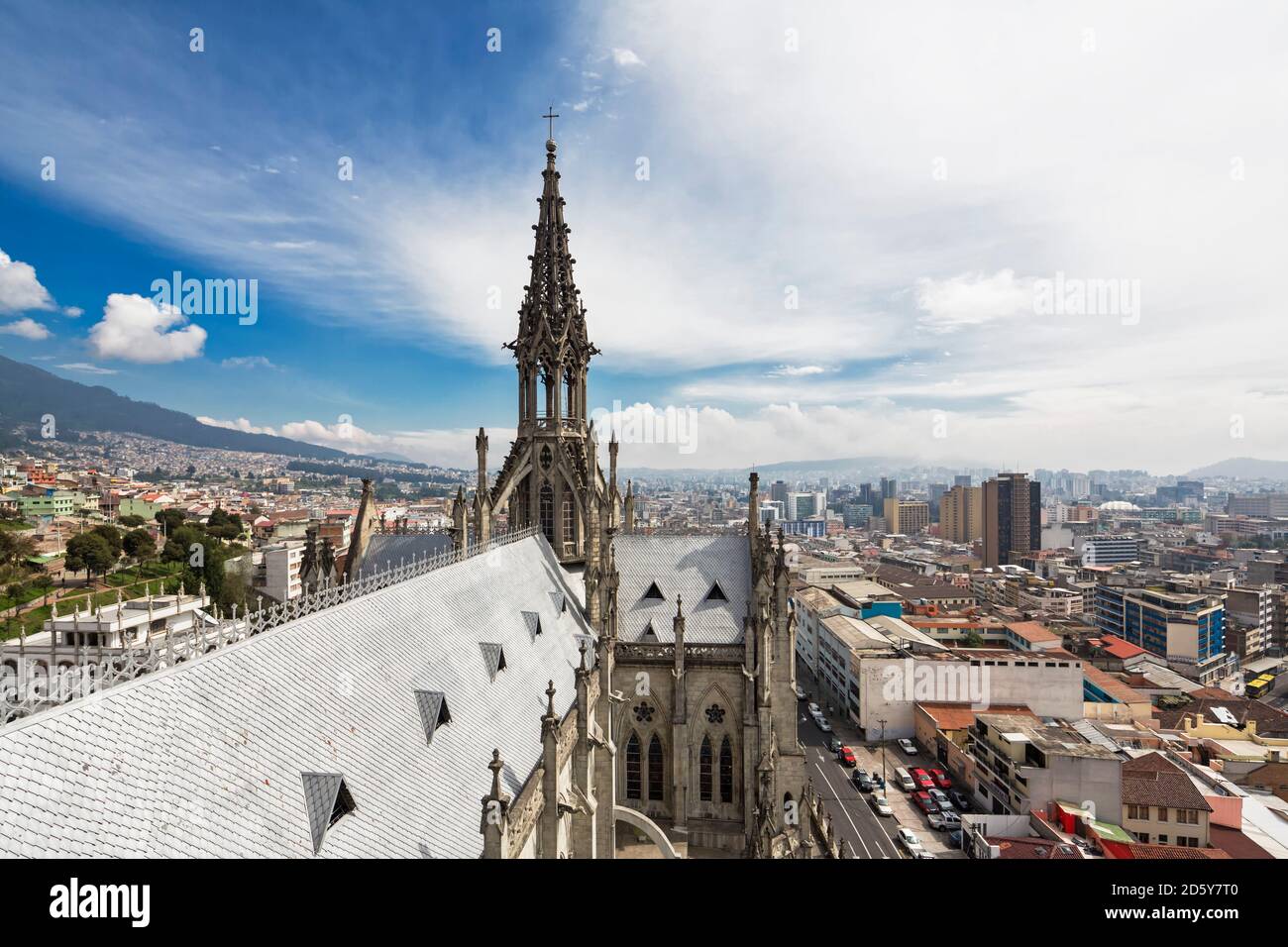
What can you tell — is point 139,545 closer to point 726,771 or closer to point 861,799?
point 726,771

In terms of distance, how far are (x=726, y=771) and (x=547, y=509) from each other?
50.6 ft

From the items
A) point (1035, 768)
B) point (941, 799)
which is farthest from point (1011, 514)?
point (1035, 768)

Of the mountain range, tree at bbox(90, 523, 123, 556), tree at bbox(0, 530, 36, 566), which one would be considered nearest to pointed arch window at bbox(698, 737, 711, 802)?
the mountain range

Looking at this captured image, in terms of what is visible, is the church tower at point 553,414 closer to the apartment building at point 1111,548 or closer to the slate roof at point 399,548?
the slate roof at point 399,548

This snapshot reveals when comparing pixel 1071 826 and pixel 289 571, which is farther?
pixel 289 571

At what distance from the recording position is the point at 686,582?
31922mm

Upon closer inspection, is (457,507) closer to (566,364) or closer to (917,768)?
(566,364)

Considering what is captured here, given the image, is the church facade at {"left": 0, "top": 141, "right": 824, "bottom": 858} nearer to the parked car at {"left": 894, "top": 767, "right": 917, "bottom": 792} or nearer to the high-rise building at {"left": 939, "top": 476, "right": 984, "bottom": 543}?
the parked car at {"left": 894, "top": 767, "right": 917, "bottom": 792}

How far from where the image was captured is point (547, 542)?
3106 cm

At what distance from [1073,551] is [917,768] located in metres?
144

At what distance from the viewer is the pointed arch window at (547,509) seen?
32.3 meters

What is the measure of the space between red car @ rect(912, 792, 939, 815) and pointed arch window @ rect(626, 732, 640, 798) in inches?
1200

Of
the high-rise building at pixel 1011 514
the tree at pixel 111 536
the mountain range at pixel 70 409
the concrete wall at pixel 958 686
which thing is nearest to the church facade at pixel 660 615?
the mountain range at pixel 70 409
